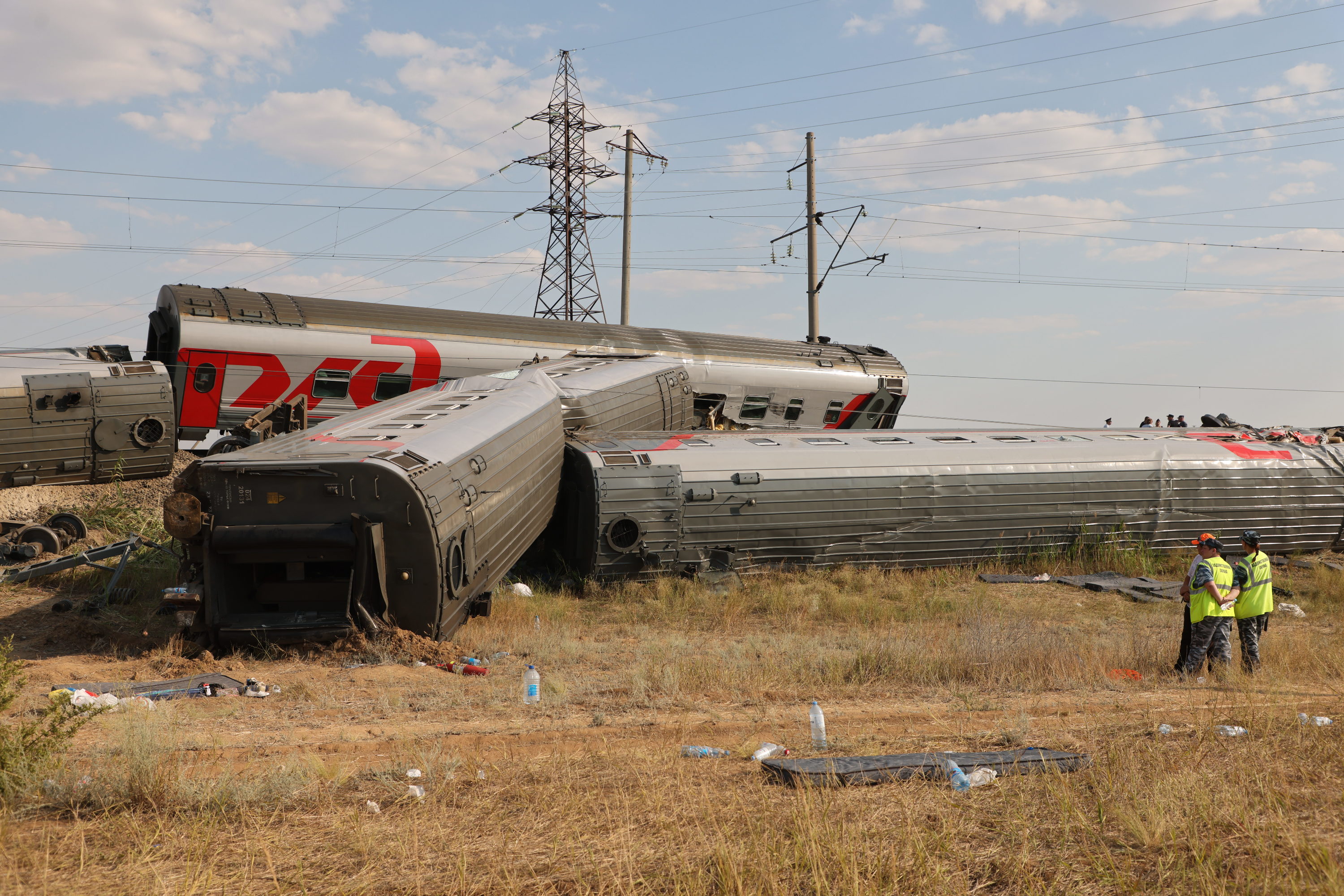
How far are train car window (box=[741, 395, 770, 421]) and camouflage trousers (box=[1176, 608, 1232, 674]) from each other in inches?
649

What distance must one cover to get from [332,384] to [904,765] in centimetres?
1771

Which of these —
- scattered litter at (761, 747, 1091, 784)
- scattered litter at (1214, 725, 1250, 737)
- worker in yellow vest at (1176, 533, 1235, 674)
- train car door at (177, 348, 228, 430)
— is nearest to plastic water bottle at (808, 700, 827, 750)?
scattered litter at (761, 747, 1091, 784)

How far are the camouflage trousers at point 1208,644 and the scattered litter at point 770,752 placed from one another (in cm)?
623

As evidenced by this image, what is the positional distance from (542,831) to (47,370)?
1749 centimetres

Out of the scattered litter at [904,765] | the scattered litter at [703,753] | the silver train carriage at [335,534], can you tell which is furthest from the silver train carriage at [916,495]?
the scattered litter at [904,765]

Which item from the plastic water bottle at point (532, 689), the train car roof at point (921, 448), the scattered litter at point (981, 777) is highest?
the train car roof at point (921, 448)

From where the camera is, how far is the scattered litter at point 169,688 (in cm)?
973

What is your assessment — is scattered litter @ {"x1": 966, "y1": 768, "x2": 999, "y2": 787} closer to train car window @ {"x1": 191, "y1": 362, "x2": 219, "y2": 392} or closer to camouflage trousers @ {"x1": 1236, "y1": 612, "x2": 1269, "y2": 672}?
camouflage trousers @ {"x1": 1236, "y1": 612, "x2": 1269, "y2": 672}

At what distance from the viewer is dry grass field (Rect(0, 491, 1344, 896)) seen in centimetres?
543

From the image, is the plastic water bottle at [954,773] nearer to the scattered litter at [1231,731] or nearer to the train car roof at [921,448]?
the scattered litter at [1231,731]

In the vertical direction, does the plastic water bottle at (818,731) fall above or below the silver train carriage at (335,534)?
below

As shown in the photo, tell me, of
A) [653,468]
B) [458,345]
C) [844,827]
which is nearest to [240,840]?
[844,827]

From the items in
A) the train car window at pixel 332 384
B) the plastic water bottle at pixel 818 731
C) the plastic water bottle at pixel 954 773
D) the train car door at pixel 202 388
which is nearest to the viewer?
the plastic water bottle at pixel 954 773

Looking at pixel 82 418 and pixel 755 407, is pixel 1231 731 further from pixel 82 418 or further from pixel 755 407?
pixel 82 418
